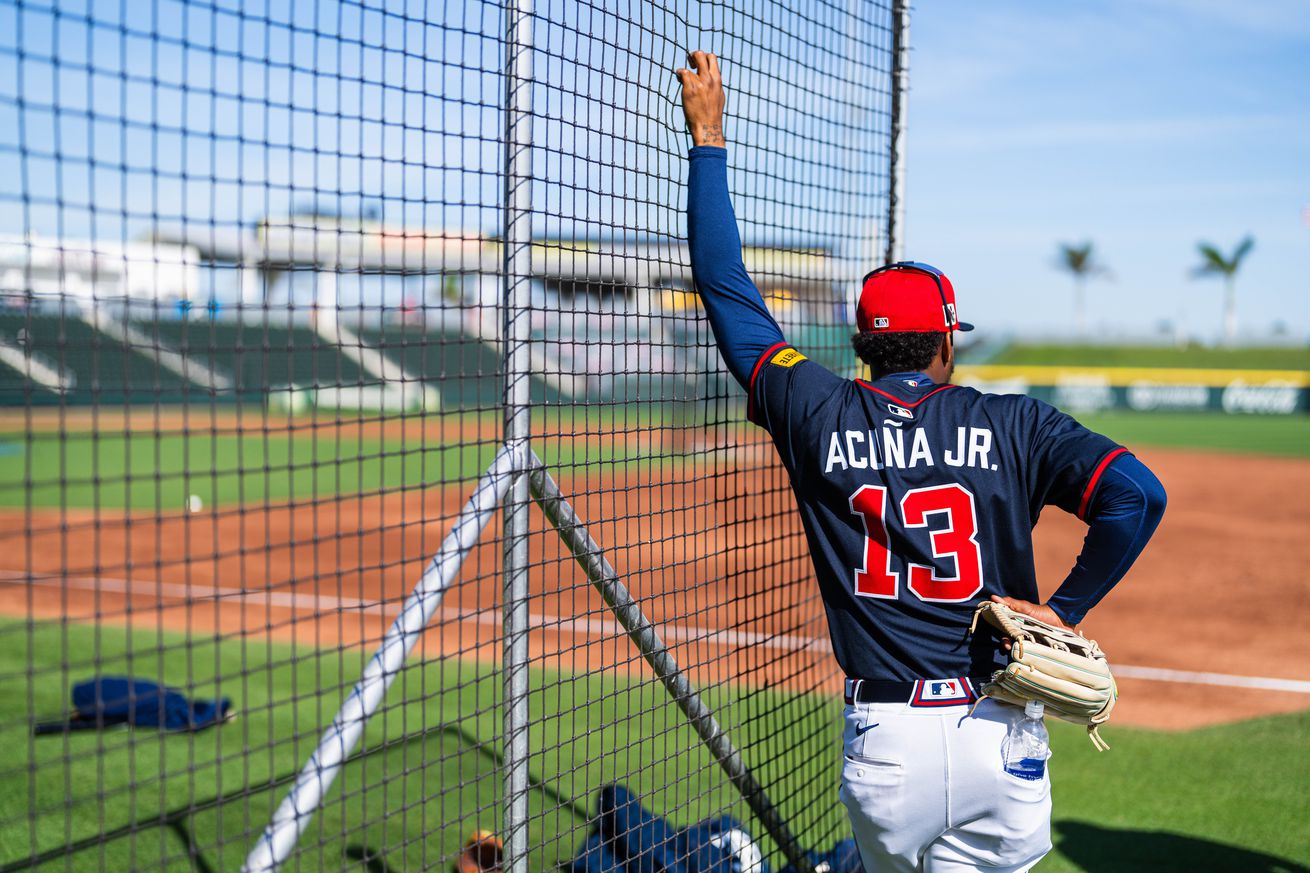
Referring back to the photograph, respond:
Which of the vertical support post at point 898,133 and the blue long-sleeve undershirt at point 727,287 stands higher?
the vertical support post at point 898,133

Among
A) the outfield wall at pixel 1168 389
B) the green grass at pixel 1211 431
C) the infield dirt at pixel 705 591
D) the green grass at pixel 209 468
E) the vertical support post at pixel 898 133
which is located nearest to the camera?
the vertical support post at pixel 898 133

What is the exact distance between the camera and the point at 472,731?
611cm

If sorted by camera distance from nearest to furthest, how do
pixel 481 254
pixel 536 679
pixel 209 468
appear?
pixel 481 254 < pixel 536 679 < pixel 209 468

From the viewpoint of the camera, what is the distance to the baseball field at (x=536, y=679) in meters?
2.91

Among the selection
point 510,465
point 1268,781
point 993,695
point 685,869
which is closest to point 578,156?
point 510,465

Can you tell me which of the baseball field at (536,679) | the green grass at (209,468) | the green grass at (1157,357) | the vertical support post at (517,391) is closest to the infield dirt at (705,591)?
the baseball field at (536,679)

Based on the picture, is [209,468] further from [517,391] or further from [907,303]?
[907,303]

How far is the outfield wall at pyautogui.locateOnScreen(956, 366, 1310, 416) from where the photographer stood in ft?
125

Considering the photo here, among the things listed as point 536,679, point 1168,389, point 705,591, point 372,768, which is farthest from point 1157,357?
point 372,768

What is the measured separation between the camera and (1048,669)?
8.31ft

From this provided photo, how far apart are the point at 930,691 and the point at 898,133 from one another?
9.00 ft

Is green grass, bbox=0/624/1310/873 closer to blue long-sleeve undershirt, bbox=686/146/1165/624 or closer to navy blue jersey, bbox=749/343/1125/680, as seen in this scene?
navy blue jersey, bbox=749/343/1125/680

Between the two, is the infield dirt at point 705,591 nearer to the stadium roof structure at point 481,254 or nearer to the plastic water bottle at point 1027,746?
the stadium roof structure at point 481,254

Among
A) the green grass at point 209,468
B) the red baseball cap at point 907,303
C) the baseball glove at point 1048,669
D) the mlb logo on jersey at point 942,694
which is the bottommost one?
the green grass at point 209,468
